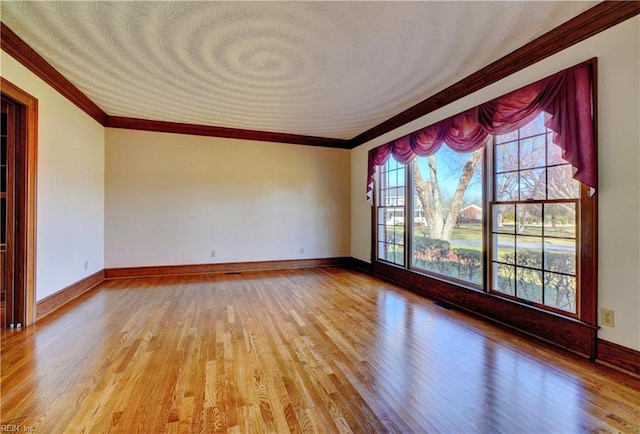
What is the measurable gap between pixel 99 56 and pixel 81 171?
1.84m

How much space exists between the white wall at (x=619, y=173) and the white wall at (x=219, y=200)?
4278 millimetres

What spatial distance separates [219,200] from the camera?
206 inches

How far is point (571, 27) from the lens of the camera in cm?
223

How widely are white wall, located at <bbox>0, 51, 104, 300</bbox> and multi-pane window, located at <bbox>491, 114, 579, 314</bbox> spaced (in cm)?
484

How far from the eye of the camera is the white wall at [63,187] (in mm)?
2918

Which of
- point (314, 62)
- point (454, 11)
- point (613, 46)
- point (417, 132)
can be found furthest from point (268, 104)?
point (613, 46)

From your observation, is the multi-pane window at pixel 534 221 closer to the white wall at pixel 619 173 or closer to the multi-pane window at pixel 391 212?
the white wall at pixel 619 173

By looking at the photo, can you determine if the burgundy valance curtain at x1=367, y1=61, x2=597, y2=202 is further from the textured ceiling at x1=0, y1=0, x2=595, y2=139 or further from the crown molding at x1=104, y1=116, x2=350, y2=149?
the crown molding at x1=104, y1=116, x2=350, y2=149

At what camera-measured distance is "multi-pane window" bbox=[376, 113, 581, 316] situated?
2.45 m

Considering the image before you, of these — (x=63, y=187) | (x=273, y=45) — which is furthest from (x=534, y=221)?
(x=63, y=187)

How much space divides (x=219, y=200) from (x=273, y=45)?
3330 millimetres

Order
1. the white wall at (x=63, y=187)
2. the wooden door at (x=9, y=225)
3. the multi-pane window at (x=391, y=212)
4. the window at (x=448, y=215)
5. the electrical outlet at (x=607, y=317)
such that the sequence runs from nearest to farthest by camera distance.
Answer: the electrical outlet at (x=607, y=317) < the wooden door at (x=9, y=225) < the white wall at (x=63, y=187) < the window at (x=448, y=215) < the multi-pane window at (x=391, y=212)

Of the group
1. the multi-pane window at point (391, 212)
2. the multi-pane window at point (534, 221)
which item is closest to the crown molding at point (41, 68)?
the multi-pane window at point (391, 212)

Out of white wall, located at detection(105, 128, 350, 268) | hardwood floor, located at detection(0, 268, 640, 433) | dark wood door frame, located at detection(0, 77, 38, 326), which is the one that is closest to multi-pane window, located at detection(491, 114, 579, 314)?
hardwood floor, located at detection(0, 268, 640, 433)
